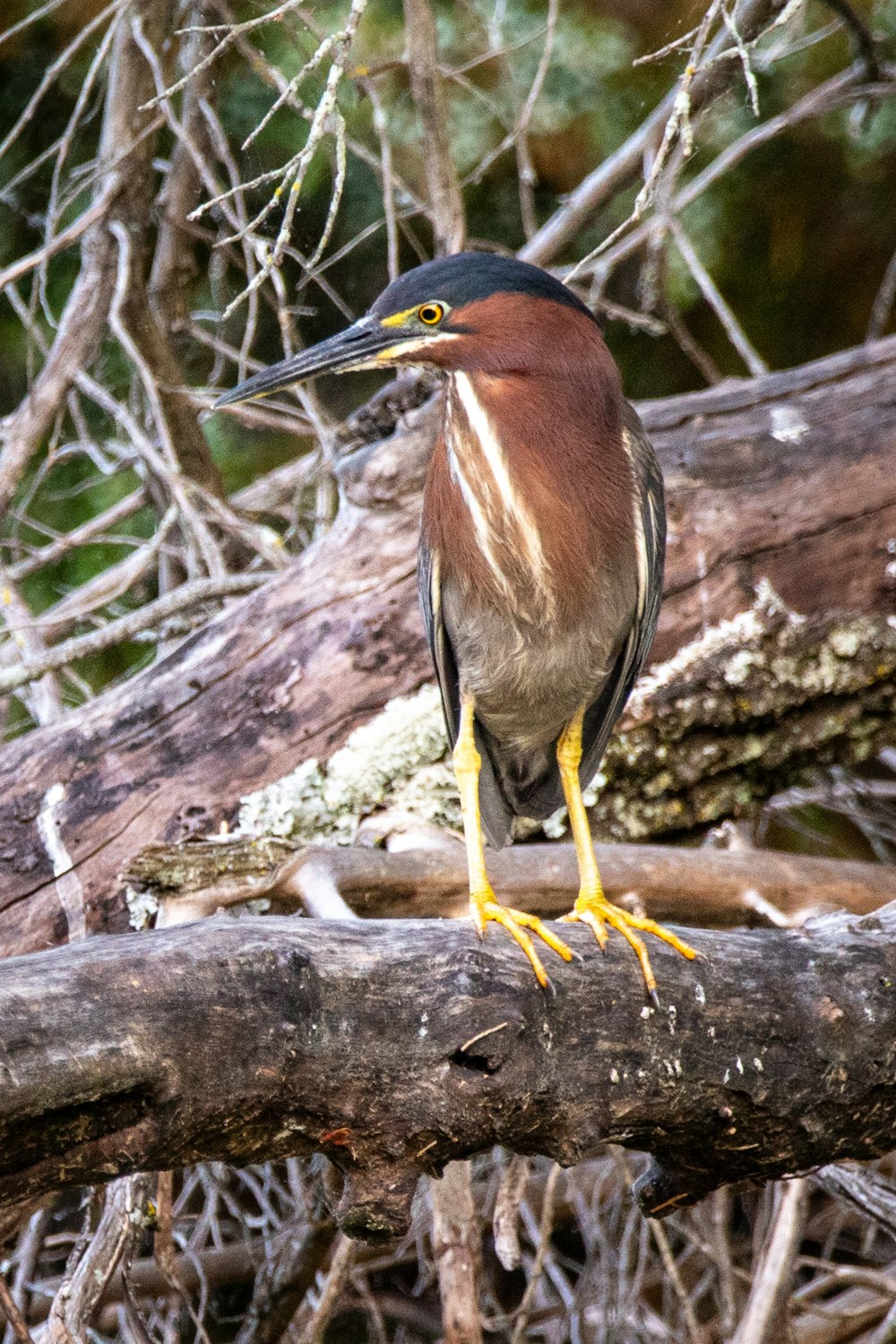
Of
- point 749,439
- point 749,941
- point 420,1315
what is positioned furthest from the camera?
point 420,1315

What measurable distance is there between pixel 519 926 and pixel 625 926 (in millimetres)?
152

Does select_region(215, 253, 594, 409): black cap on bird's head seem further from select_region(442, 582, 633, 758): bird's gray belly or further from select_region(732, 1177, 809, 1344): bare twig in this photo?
select_region(732, 1177, 809, 1344): bare twig

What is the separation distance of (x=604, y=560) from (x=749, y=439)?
94 cm

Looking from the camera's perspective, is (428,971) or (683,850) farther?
(683,850)

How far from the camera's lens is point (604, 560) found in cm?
203

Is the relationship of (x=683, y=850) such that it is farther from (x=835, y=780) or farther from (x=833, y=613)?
(x=835, y=780)

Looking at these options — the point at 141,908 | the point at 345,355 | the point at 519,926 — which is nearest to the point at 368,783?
the point at 141,908

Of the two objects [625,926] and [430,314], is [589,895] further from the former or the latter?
[430,314]

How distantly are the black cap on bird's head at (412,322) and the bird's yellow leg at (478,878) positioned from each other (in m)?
0.66

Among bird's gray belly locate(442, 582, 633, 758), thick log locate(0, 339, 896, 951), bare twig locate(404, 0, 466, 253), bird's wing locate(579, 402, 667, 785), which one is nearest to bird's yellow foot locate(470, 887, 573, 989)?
bird's gray belly locate(442, 582, 633, 758)

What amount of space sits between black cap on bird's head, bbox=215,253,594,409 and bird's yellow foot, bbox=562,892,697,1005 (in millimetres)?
873

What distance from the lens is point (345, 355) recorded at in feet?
5.92

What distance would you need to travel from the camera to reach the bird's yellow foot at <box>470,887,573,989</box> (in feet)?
5.19

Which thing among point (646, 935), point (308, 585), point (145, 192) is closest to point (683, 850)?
point (646, 935)
